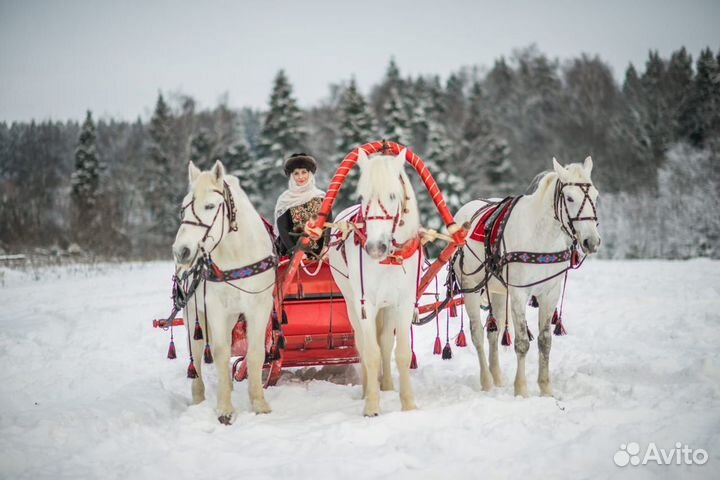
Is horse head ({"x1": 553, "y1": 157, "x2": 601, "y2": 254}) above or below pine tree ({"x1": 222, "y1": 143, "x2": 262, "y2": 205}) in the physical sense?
below

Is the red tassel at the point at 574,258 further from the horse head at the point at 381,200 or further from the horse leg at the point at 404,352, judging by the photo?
the horse head at the point at 381,200

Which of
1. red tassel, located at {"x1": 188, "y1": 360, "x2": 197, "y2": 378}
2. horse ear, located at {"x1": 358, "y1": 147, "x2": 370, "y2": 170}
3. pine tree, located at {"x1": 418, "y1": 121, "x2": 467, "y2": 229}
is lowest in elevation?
red tassel, located at {"x1": 188, "y1": 360, "x2": 197, "y2": 378}

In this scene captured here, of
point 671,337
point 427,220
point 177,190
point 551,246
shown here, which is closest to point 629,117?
point 427,220

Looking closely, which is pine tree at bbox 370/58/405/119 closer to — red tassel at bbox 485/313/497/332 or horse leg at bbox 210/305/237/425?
red tassel at bbox 485/313/497/332

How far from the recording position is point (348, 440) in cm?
395

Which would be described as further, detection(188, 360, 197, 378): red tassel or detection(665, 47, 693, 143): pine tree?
detection(665, 47, 693, 143): pine tree

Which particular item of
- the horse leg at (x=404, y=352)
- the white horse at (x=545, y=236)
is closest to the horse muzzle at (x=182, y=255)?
the horse leg at (x=404, y=352)

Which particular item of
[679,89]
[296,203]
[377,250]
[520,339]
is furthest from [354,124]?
[377,250]

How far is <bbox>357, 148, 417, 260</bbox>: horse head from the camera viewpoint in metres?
4.02

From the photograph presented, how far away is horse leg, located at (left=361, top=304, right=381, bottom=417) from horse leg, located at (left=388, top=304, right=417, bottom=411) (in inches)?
8.3

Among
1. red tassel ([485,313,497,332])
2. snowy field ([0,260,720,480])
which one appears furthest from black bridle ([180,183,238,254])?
red tassel ([485,313,497,332])

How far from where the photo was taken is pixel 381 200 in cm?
415

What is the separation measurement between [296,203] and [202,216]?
1826 mm

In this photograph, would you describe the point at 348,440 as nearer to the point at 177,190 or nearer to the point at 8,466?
the point at 8,466
